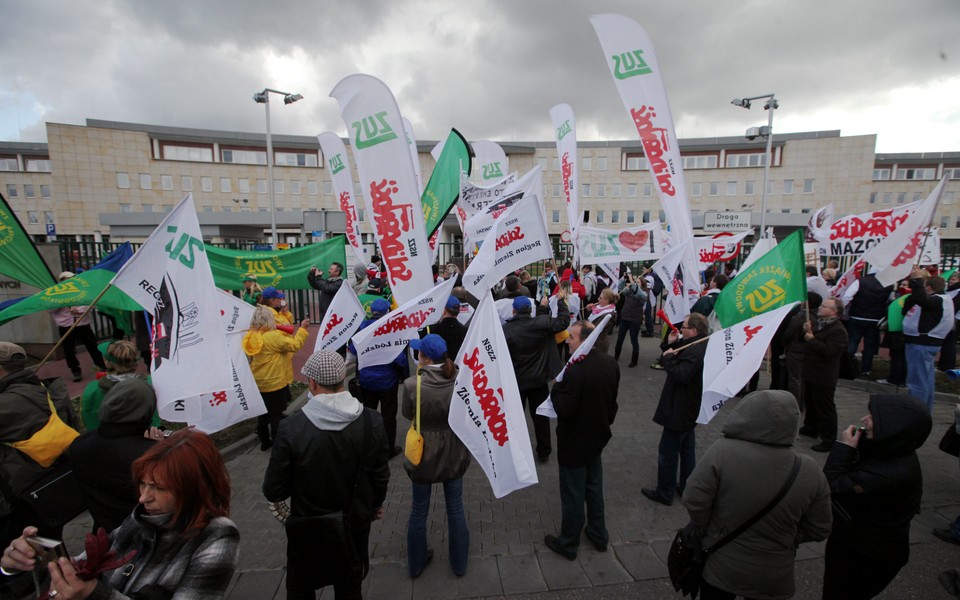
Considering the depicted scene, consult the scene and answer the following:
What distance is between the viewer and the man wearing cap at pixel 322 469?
266cm

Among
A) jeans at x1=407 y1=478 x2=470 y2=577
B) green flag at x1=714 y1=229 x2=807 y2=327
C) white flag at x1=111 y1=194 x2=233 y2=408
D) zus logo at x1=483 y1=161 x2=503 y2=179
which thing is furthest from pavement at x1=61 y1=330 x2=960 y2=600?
zus logo at x1=483 y1=161 x2=503 y2=179

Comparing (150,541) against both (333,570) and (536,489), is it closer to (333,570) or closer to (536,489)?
(333,570)

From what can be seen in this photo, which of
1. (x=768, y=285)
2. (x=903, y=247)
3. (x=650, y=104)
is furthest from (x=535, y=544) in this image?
(x=903, y=247)

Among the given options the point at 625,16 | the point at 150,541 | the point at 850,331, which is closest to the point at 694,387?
the point at 150,541

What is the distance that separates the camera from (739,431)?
2.52 m

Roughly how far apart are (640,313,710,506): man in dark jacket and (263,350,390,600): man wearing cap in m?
2.93

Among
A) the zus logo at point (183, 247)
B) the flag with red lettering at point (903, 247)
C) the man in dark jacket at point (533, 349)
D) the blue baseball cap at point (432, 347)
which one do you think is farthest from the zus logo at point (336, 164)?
the flag with red lettering at point (903, 247)

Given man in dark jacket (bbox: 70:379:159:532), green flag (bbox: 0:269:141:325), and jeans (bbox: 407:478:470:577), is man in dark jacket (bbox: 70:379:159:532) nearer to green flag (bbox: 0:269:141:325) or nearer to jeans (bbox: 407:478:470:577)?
jeans (bbox: 407:478:470:577)

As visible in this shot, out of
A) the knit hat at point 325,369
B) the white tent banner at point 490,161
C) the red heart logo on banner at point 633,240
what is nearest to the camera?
the knit hat at point 325,369

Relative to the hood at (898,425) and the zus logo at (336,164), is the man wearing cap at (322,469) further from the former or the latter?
the zus logo at (336,164)

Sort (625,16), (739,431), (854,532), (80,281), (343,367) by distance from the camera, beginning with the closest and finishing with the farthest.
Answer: (739,431) → (854,532) → (343,367) → (80,281) → (625,16)

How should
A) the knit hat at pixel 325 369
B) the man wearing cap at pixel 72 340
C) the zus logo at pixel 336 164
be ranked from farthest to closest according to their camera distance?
the zus logo at pixel 336 164 < the man wearing cap at pixel 72 340 < the knit hat at pixel 325 369

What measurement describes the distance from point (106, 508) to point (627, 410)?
6516 millimetres

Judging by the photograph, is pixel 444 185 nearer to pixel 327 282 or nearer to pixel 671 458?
pixel 327 282
